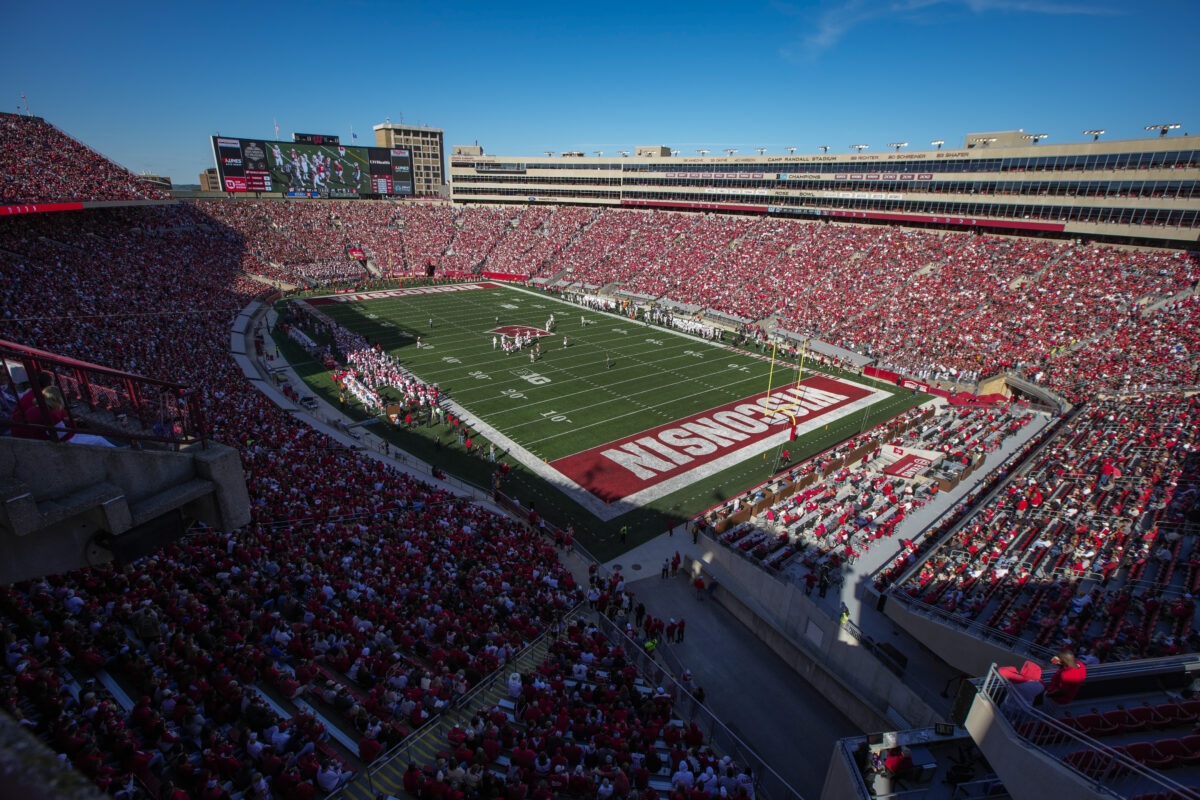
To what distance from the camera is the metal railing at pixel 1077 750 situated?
5.38 metres

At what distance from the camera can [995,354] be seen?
31062 mm

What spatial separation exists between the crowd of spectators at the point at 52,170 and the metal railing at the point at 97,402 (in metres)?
30.7

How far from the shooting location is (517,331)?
3978cm

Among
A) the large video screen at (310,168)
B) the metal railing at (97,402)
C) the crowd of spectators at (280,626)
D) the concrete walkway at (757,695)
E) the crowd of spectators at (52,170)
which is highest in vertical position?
the large video screen at (310,168)

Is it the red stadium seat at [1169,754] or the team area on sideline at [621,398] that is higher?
the red stadium seat at [1169,754]

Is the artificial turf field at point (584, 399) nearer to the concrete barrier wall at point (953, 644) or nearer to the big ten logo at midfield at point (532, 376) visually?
the big ten logo at midfield at point (532, 376)

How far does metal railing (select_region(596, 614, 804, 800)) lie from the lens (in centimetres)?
941

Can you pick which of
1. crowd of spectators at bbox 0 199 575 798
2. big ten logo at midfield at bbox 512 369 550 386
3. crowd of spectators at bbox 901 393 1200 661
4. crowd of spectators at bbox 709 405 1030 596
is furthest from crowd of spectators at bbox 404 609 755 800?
big ten logo at midfield at bbox 512 369 550 386

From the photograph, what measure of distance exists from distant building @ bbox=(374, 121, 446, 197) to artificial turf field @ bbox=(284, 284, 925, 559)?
82863 mm

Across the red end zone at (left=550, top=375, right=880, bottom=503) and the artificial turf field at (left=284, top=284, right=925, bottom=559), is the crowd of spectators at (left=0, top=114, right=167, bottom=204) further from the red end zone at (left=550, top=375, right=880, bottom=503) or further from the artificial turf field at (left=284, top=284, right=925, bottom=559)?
the red end zone at (left=550, top=375, right=880, bottom=503)

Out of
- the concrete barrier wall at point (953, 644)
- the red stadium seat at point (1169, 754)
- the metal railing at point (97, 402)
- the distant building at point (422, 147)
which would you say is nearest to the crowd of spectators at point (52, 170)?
the metal railing at point (97, 402)

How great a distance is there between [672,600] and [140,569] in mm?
10598

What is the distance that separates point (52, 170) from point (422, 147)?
3679 inches

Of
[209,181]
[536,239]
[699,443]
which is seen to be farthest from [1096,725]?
[209,181]
